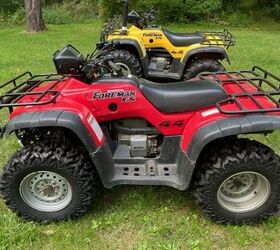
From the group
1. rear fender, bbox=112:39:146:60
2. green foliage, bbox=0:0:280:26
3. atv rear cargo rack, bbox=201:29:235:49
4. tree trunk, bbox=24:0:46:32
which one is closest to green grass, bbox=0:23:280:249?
rear fender, bbox=112:39:146:60

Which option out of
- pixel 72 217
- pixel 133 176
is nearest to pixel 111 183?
pixel 133 176

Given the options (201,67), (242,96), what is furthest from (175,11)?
(242,96)

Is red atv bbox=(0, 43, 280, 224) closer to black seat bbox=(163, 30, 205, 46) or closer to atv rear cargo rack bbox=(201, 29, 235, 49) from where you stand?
atv rear cargo rack bbox=(201, 29, 235, 49)

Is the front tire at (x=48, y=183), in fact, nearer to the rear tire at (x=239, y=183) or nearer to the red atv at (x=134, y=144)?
the red atv at (x=134, y=144)

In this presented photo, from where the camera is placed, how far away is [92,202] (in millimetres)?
3672

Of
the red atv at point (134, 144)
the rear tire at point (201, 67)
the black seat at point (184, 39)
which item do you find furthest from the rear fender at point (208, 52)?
the red atv at point (134, 144)

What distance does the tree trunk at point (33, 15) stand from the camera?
15.4 meters

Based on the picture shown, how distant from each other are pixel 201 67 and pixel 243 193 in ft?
11.8

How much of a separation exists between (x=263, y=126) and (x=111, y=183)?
126 cm

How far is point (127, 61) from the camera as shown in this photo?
6973 mm

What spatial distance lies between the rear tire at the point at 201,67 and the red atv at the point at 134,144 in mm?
3143

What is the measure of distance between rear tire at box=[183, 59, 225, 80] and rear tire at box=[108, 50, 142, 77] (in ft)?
2.65

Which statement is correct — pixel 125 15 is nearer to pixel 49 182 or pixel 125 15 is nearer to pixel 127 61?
pixel 127 61

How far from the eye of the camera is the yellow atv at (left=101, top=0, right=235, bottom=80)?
22.5 ft
